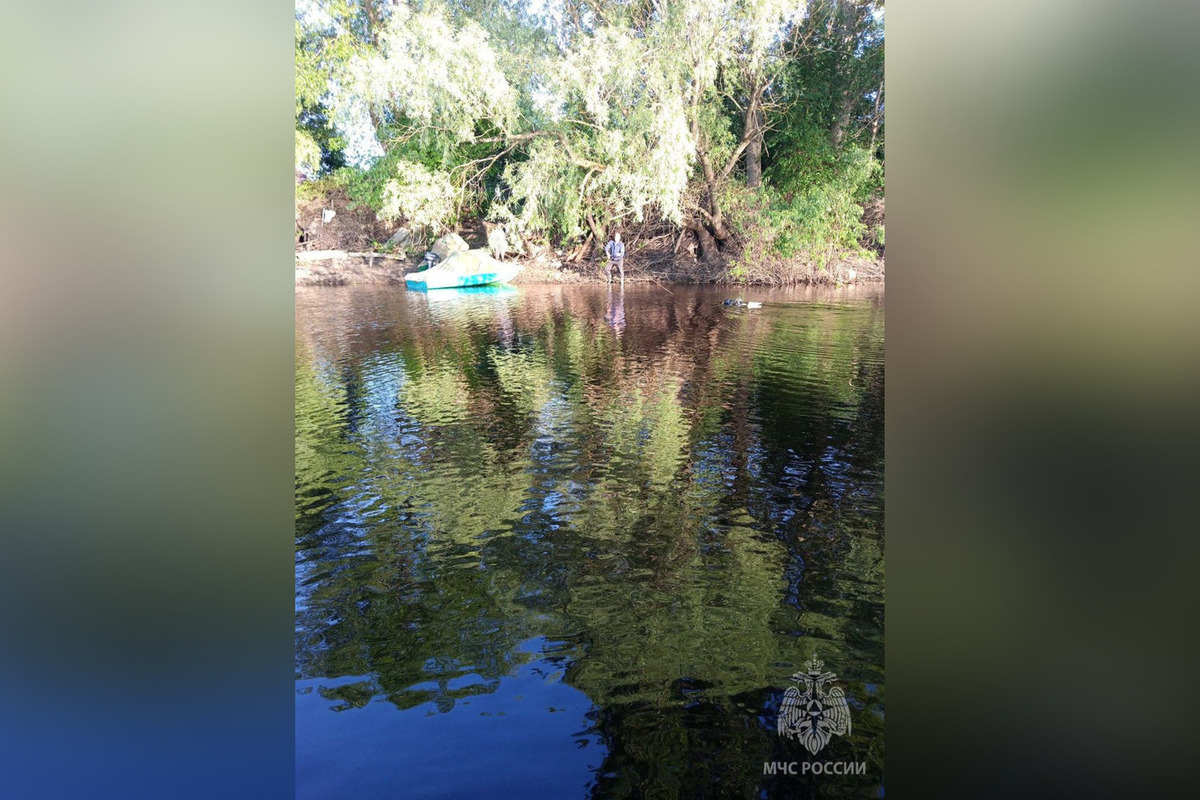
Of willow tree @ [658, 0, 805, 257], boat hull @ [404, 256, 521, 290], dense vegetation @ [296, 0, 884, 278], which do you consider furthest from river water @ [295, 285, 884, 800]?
boat hull @ [404, 256, 521, 290]

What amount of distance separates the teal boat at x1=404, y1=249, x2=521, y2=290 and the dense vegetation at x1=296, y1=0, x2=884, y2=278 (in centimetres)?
102

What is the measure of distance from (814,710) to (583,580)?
1030 mm

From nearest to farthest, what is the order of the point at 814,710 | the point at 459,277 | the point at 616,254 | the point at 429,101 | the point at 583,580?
the point at 814,710
the point at 583,580
the point at 429,101
the point at 459,277
the point at 616,254

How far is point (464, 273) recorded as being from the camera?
61.1 ft

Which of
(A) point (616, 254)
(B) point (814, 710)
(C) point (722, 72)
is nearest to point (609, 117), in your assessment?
(C) point (722, 72)

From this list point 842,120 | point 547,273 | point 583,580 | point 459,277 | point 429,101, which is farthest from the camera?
point 547,273

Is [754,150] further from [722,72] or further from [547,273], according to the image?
[547,273]

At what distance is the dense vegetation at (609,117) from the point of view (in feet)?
50.0

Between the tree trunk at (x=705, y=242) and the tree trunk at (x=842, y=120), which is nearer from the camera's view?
the tree trunk at (x=842, y=120)

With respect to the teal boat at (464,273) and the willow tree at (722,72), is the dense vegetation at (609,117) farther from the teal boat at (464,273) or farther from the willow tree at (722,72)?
the teal boat at (464,273)

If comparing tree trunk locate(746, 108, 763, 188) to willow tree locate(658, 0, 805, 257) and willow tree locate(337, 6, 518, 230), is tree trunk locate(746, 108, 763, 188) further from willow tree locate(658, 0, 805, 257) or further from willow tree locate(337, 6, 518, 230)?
willow tree locate(337, 6, 518, 230)

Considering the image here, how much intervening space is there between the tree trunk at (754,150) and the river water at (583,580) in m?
11.4

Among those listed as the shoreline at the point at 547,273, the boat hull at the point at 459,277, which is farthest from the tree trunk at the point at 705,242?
the boat hull at the point at 459,277
